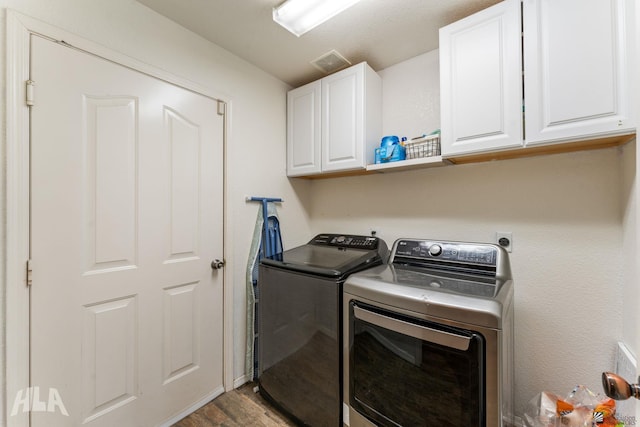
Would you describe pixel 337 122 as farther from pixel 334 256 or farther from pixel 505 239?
pixel 505 239

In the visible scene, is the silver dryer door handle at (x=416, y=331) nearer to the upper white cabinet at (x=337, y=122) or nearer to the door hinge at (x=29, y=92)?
the upper white cabinet at (x=337, y=122)

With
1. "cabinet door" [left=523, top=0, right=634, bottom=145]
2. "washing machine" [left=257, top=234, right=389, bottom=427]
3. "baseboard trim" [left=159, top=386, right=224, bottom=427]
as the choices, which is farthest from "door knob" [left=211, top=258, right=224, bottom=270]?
"cabinet door" [left=523, top=0, right=634, bottom=145]

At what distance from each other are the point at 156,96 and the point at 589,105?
215 centimetres

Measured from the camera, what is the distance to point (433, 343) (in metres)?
1.03

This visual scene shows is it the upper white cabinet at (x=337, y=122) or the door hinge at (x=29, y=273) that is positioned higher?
the upper white cabinet at (x=337, y=122)

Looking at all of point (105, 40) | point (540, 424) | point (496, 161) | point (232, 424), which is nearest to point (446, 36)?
point (496, 161)

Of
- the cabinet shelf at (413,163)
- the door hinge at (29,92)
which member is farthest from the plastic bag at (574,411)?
the door hinge at (29,92)

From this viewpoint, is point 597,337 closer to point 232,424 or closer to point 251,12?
point 232,424

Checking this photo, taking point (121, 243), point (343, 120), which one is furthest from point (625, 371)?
point (121, 243)

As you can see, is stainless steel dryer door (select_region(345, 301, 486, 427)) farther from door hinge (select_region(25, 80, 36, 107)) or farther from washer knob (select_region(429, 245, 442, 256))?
door hinge (select_region(25, 80, 36, 107))

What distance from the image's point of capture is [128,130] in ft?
4.64

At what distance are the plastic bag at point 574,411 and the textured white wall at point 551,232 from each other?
16 cm

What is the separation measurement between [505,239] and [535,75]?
865mm

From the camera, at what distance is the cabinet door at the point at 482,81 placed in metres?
1.30
